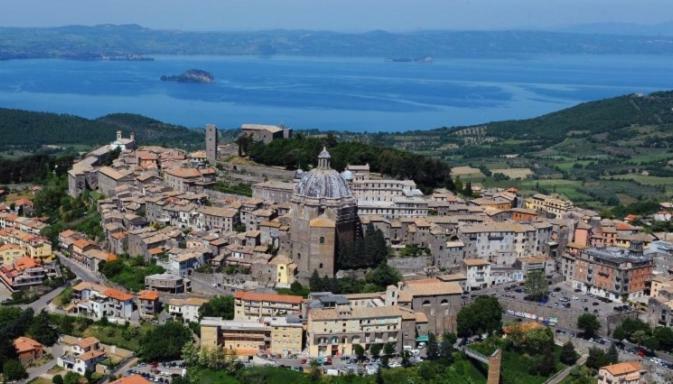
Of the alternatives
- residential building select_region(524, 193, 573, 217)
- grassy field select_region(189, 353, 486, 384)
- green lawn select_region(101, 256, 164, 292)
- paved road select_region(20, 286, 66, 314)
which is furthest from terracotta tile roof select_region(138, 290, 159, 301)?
residential building select_region(524, 193, 573, 217)

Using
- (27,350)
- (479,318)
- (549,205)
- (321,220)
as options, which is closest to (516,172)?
(549,205)

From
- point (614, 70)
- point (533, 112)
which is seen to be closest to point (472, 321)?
point (533, 112)

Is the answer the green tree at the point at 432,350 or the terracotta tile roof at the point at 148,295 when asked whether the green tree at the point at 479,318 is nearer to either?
the green tree at the point at 432,350

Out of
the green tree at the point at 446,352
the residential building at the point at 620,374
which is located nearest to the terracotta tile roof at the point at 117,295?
the green tree at the point at 446,352

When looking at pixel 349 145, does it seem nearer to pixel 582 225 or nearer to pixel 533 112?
pixel 582 225

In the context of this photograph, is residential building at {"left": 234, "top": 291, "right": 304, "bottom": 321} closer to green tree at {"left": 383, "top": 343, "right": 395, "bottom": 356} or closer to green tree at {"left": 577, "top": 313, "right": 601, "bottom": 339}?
green tree at {"left": 383, "top": 343, "right": 395, "bottom": 356}
